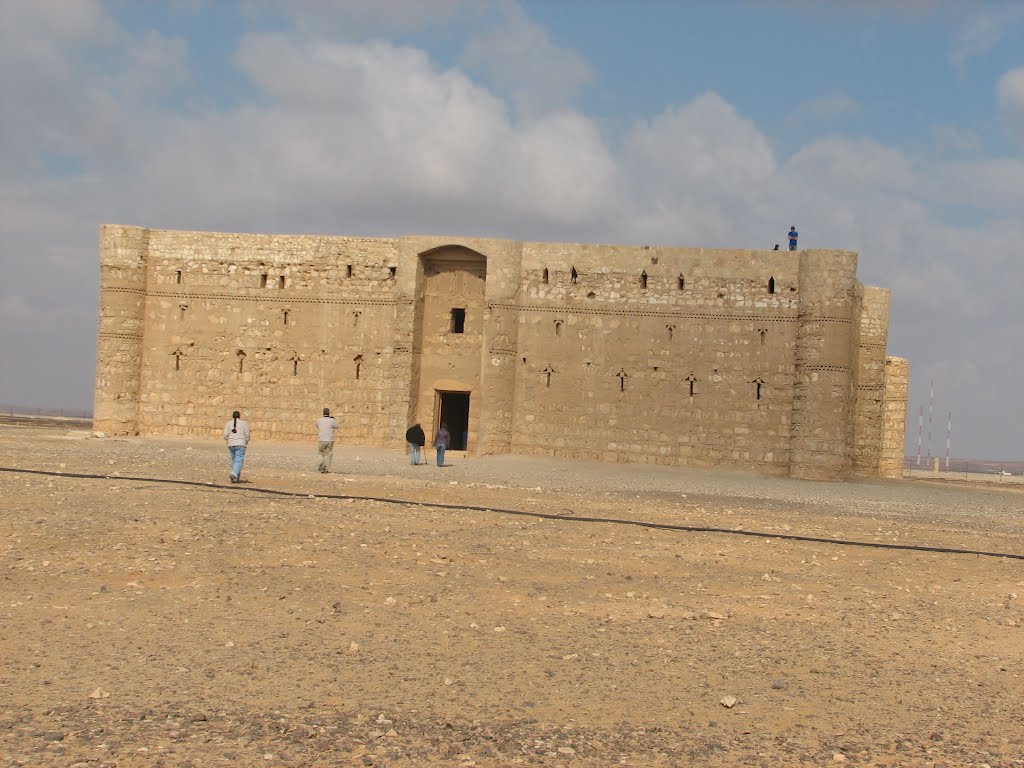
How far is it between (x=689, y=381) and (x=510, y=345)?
14.6ft

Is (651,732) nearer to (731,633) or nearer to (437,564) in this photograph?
(731,633)

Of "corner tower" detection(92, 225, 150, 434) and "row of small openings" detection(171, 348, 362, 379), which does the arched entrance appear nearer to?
"row of small openings" detection(171, 348, 362, 379)

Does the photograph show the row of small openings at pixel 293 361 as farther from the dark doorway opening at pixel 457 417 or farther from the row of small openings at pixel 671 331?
the row of small openings at pixel 671 331

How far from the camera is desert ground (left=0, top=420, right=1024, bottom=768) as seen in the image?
216 inches

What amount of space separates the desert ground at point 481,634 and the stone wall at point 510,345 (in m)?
9.35

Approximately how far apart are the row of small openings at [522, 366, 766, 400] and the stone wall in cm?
5

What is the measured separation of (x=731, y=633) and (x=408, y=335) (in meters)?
17.8

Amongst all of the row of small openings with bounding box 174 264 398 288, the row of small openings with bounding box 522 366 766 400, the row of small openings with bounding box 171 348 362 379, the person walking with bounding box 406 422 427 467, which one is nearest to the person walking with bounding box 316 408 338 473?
the person walking with bounding box 406 422 427 467

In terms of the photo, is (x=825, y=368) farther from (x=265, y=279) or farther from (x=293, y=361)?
(x=265, y=279)

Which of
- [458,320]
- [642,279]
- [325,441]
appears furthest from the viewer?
[458,320]

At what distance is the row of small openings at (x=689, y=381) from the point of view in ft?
76.6

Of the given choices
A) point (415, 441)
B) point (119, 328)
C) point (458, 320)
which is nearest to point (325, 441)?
point (415, 441)

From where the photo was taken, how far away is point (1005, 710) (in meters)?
6.26

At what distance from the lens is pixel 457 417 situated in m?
27.2
